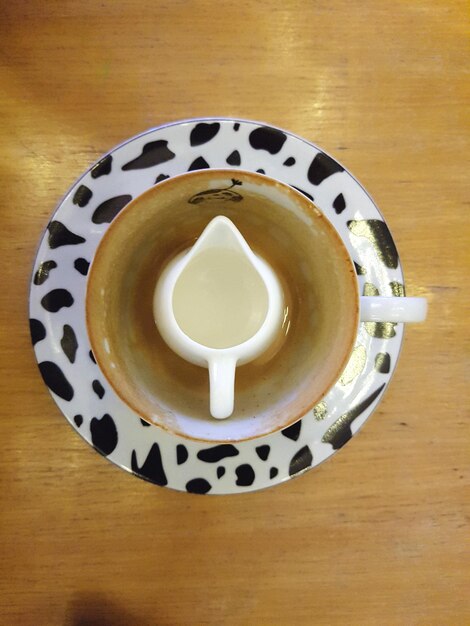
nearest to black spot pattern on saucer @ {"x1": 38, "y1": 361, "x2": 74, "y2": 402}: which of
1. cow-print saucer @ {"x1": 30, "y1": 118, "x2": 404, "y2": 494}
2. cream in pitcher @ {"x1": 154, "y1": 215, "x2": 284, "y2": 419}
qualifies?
cow-print saucer @ {"x1": 30, "y1": 118, "x2": 404, "y2": 494}

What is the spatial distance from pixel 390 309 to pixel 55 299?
0.33 metres

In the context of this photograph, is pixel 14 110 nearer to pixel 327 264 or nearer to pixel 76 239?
pixel 76 239

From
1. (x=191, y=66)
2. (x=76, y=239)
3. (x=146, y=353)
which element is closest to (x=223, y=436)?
(x=146, y=353)

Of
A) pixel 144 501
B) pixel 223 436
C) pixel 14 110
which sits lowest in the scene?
pixel 144 501

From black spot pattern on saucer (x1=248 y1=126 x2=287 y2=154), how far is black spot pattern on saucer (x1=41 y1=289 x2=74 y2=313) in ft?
0.80

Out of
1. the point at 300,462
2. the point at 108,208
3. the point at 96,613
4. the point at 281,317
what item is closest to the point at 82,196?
the point at 108,208

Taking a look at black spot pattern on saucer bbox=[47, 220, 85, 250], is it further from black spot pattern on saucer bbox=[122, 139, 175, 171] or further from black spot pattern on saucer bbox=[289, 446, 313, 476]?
black spot pattern on saucer bbox=[289, 446, 313, 476]

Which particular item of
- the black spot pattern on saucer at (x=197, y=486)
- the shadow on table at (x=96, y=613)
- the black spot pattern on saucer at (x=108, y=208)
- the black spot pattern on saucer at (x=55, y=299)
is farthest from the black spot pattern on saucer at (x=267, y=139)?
the shadow on table at (x=96, y=613)

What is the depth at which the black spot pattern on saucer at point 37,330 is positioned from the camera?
1.86ft

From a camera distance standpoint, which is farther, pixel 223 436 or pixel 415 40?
pixel 415 40

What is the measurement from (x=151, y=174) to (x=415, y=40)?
350 millimetres

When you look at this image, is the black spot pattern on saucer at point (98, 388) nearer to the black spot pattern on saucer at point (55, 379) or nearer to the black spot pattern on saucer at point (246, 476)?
the black spot pattern on saucer at point (55, 379)

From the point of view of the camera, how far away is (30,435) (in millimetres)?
632

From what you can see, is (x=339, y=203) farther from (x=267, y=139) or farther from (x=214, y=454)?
(x=214, y=454)
